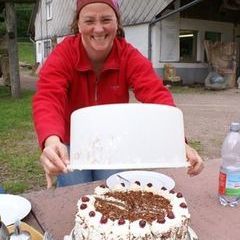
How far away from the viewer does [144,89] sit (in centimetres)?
179

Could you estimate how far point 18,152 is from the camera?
5.19 m

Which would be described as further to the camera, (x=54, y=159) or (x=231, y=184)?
(x=231, y=184)

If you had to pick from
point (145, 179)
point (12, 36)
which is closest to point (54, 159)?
point (145, 179)

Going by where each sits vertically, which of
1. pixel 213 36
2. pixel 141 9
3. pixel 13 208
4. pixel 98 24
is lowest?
pixel 13 208

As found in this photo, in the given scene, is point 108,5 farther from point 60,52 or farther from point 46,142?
point 46,142

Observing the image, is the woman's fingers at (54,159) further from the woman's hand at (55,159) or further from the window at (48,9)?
the window at (48,9)

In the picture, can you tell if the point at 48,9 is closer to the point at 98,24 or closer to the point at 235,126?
the point at 98,24

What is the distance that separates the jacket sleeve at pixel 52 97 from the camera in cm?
145

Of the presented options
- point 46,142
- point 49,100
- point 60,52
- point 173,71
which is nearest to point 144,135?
point 46,142

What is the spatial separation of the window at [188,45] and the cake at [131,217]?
13.0 metres

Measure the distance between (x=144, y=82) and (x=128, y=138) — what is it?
80 centimetres

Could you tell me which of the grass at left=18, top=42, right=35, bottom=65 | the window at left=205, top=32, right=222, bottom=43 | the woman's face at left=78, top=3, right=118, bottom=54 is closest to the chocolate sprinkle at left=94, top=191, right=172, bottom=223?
the woman's face at left=78, top=3, right=118, bottom=54

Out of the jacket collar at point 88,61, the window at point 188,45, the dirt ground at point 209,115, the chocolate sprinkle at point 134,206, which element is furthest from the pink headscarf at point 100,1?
the window at point 188,45

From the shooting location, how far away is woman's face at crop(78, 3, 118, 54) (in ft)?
5.44
